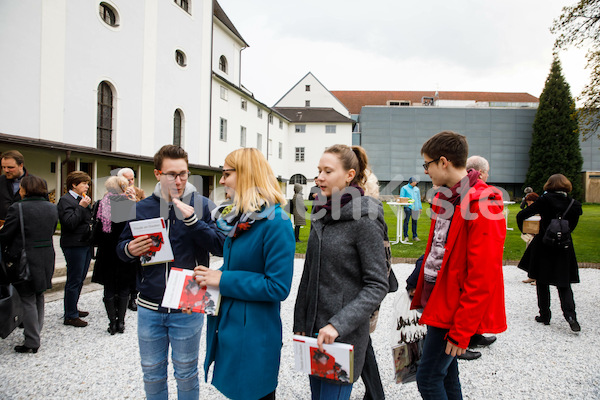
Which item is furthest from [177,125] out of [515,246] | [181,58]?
[515,246]

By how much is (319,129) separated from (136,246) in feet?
143

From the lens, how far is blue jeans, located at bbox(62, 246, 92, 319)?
498 centimetres

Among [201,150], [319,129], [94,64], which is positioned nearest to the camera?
[94,64]

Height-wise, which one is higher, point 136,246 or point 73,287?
point 136,246

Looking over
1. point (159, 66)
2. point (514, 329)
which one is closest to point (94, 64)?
point (159, 66)

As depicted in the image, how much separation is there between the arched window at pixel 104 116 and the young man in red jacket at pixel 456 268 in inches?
727

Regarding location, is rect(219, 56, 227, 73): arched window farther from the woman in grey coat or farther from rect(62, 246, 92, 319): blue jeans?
the woman in grey coat

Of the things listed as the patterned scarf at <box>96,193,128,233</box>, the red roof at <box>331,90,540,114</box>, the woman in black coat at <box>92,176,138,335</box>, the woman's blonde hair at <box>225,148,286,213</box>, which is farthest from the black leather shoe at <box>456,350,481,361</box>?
the red roof at <box>331,90,540,114</box>

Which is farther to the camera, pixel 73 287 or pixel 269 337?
pixel 73 287

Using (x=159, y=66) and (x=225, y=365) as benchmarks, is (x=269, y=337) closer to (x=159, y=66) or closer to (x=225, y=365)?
(x=225, y=365)

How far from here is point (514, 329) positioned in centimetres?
514

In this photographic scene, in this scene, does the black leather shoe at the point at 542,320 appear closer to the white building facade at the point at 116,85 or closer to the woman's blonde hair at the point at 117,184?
the white building facade at the point at 116,85

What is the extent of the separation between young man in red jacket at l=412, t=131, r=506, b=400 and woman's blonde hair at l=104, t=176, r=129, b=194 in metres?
3.91

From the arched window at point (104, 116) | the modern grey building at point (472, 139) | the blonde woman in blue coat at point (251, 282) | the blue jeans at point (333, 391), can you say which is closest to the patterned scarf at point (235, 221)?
the blonde woman in blue coat at point (251, 282)
